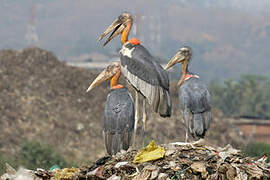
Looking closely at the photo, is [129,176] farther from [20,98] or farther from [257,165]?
[20,98]

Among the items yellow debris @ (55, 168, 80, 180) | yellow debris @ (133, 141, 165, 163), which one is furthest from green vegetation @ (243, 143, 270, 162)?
yellow debris @ (55, 168, 80, 180)

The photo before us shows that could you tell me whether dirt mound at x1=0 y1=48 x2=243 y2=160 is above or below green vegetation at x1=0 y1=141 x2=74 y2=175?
above

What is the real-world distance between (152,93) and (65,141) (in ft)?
50.3

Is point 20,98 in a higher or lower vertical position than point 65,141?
higher

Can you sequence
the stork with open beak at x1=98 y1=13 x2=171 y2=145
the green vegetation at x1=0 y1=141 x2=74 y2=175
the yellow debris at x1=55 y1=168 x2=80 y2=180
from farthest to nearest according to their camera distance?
the green vegetation at x1=0 y1=141 x2=74 y2=175
the stork with open beak at x1=98 y1=13 x2=171 y2=145
the yellow debris at x1=55 y1=168 x2=80 y2=180

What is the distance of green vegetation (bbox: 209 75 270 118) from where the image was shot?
66.2 metres

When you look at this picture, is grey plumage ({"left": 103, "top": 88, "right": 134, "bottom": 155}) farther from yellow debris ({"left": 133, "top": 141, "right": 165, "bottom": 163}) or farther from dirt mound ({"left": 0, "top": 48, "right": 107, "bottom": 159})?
dirt mound ({"left": 0, "top": 48, "right": 107, "bottom": 159})

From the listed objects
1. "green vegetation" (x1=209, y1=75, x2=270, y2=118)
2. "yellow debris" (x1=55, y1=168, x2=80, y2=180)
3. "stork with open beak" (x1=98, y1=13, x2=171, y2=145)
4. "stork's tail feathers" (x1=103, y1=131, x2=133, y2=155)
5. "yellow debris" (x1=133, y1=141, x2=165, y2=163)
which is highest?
"stork with open beak" (x1=98, y1=13, x2=171, y2=145)

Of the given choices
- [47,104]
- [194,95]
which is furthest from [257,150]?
[47,104]

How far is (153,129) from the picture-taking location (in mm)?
26438

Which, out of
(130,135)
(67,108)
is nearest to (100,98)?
(67,108)

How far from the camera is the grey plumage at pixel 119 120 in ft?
30.5

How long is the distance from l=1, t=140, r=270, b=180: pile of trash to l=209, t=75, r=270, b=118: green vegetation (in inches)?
2234

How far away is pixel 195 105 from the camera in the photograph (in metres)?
9.99
